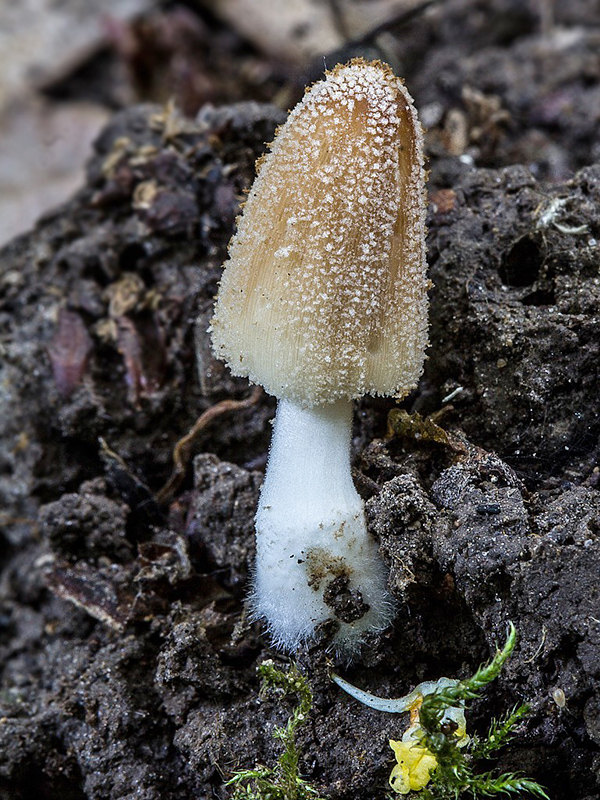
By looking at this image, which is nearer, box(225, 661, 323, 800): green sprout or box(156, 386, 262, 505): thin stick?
box(225, 661, 323, 800): green sprout

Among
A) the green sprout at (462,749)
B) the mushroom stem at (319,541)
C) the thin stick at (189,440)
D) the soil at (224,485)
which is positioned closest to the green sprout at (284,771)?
the soil at (224,485)

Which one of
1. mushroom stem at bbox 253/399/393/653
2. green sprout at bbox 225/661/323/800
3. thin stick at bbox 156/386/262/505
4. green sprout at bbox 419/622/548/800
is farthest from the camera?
thin stick at bbox 156/386/262/505

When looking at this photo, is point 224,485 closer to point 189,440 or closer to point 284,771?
point 189,440

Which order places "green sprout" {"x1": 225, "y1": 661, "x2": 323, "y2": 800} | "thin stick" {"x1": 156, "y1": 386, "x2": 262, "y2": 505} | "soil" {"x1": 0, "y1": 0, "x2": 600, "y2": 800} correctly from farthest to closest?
"thin stick" {"x1": 156, "y1": 386, "x2": 262, "y2": 505} → "soil" {"x1": 0, "y1": 0, "x2": 600, "y2": 800} → "green sprout" {"x1": 225, "y1": 661, "x2": 323, "y2": 800}

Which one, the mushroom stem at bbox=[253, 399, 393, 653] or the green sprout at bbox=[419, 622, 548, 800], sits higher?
the mushroom stem at bbox=[253, 399, 393, 653]

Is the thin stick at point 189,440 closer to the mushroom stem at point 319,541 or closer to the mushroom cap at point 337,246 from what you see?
the mushroom stem at point 319,541

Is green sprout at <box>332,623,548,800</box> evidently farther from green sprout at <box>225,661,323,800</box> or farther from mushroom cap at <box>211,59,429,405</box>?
mushroom cap at <box>211,59,429,405</box>

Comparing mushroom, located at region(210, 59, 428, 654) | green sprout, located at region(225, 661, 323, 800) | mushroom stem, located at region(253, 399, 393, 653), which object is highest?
mushroom, located at region(210, 59, 428, 654)

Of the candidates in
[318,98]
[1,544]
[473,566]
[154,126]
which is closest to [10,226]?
[154,126]

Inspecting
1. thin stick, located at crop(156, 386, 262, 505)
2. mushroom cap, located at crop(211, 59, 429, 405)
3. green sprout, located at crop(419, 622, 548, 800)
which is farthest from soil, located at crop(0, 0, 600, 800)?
mushroom cap, located at crop(211, 59, 429, 405)
